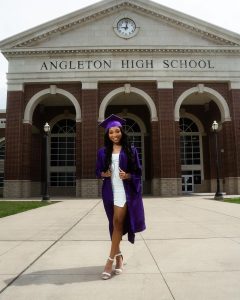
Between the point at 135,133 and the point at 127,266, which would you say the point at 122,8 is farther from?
the point at 127,266

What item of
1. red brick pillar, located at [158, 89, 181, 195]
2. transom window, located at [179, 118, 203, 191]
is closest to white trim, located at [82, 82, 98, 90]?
red brick pillar, located at [158, 89, 181, 195]

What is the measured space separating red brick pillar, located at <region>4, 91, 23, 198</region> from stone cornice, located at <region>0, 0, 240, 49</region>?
4.72 meters

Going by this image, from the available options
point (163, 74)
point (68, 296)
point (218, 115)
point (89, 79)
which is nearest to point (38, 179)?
point (89, 79)

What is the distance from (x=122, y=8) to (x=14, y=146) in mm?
14819

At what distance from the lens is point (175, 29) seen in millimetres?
30047

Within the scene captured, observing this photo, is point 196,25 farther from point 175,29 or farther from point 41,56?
point 41,56

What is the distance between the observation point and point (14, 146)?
28.1m

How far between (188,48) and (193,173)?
12.9m

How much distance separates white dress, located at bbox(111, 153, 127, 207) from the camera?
4.32 m

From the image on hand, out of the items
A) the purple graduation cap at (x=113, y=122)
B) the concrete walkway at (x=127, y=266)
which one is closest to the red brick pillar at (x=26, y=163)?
the concrete walkway at (x=127, y=266)

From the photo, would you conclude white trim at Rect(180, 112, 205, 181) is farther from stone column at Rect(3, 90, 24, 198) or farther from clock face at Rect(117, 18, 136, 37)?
stone column at Rect(3, 90, 24, 198)

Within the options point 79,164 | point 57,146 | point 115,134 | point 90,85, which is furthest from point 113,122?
point 57,146

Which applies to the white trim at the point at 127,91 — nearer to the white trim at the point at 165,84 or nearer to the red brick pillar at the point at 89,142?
the red brick pillar at the point at 89,142

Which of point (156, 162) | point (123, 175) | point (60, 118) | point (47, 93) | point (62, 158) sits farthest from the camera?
point (60, 118)
